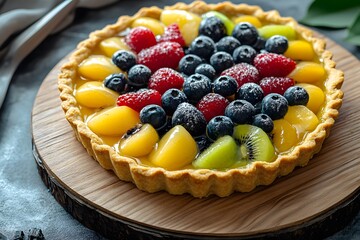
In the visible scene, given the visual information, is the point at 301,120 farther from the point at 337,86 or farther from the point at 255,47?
the point at 255,47

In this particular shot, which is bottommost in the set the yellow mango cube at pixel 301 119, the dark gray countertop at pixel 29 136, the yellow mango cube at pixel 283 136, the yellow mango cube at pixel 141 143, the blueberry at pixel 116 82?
the dark gray countertop at pixel 29 136

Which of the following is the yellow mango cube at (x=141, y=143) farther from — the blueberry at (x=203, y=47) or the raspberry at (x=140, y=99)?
the blueberry at (x=203, y=47)

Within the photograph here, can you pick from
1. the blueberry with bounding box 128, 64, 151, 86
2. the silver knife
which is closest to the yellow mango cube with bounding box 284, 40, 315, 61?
the blueberry with bounding box 128, 64, 151, 86

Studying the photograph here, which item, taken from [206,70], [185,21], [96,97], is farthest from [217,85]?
[185,21]

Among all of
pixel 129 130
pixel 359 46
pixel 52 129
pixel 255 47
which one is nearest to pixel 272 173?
pixel 129 130

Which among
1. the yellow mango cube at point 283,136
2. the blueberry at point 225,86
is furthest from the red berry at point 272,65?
the yellow mango cube at point 283,136

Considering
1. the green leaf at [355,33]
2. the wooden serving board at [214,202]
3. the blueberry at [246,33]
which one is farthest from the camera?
the green leaf at [355,33]
